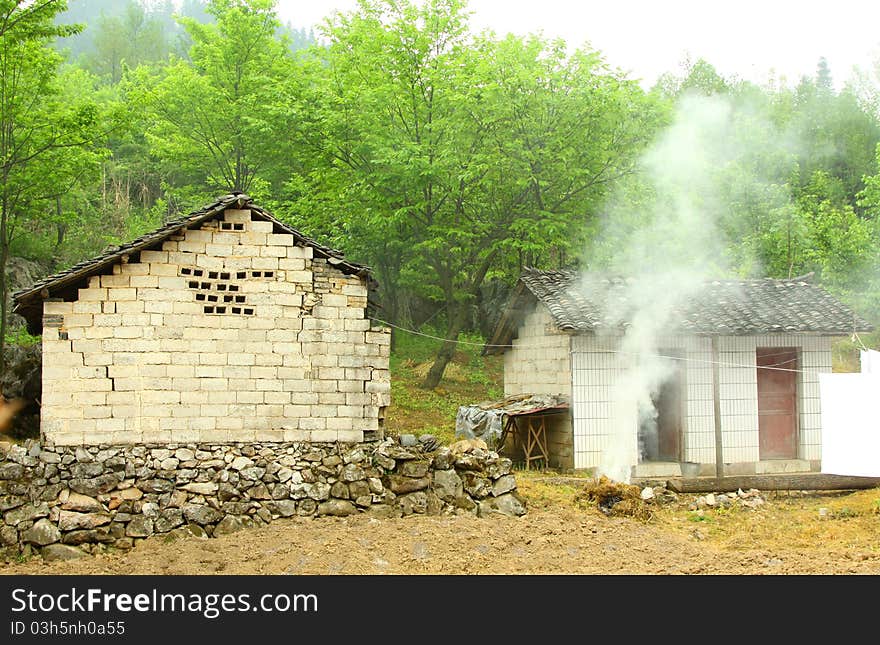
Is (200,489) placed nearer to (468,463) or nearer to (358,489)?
(358,489)

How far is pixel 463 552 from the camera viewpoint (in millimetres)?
11797

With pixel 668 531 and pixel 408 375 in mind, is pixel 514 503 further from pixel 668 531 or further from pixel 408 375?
pixel 408 375

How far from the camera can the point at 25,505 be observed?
1238cm

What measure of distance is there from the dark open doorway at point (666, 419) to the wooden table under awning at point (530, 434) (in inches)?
86.8

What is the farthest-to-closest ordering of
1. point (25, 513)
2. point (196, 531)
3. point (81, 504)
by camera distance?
point (196, 531), point (81, 504), point (25, 513)

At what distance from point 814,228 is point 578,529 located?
2173cm

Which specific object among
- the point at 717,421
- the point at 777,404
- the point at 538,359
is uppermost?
the point at 538,359

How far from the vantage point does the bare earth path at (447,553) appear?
11.0m

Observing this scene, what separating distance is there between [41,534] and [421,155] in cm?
1388

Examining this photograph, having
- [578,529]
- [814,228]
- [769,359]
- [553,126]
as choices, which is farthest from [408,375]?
[814,228]

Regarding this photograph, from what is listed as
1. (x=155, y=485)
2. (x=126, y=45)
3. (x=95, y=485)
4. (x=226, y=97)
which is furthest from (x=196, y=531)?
(x=126, y=45)

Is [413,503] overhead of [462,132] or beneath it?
beneath

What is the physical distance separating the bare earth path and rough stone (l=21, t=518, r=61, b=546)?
0.99ft

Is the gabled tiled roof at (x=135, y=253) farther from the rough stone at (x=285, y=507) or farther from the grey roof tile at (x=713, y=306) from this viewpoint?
the grey roof tile at (x=713, y=306)
